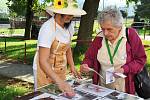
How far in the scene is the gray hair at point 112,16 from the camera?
359 centimetres

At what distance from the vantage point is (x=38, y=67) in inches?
159

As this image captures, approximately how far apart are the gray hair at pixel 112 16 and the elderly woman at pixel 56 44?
12.0 inches

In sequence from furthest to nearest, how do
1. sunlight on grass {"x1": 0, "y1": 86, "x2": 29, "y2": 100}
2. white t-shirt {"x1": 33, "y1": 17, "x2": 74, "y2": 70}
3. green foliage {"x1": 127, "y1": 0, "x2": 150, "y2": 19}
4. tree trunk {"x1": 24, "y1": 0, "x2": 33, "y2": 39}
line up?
green foliage {"x1": 127, "y1": 0, "x2": 150, "y2": 19}
tree trunk {"x1": 24, "y1": 0, "x2": 33, "y2": 39}
sunlight on grass {"x1": 0, "y1": 86, "x2": 29, "y2": 100}
white t-shirt {"x1": 33, "y1": 17, "x2": 74, "y2": 70}

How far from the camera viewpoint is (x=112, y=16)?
3.59 m

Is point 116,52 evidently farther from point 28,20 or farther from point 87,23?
point 28,20

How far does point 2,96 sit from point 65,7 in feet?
11.8

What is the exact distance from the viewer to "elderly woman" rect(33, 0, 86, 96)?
366 centimetres

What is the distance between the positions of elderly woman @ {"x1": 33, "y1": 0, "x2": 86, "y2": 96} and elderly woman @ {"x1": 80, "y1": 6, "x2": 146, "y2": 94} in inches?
11.8

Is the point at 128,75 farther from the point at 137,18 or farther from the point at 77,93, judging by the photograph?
the point at 137,18

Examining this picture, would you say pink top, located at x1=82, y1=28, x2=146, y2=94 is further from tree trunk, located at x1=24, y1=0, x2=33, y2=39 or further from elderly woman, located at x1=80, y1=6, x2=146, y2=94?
tree trunk, located at x1=24, y1=0, x2=33, y2=39

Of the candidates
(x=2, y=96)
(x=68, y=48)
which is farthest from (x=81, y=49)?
(x=68, y=48)

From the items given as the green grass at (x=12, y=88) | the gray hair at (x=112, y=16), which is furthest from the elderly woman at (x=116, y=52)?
the green grass at (x=12, y=88)

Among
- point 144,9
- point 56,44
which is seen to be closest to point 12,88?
point 56,44

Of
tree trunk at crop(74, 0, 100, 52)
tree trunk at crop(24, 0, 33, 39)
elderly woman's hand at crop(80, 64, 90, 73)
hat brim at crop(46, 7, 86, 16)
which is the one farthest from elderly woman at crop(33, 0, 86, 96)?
tree trunk at crop(24, 0, 33, 39)
